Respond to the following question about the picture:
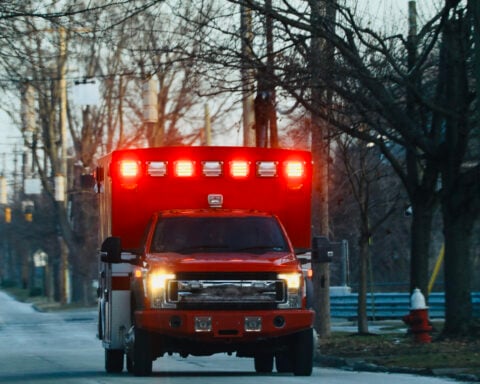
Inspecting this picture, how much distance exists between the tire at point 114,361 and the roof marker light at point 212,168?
A: 3132mm

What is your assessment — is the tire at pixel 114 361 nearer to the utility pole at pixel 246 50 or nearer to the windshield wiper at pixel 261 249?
the windshield wiper at pixel 261 249

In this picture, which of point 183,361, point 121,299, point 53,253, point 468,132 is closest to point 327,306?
point 183,361

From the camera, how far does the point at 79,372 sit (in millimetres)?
20828

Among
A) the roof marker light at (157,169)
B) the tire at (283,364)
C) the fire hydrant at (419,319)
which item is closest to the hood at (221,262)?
the roof marker light at (157,169)

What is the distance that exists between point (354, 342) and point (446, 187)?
12.3 feet

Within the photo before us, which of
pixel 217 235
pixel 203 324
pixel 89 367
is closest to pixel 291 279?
pixel 203 324

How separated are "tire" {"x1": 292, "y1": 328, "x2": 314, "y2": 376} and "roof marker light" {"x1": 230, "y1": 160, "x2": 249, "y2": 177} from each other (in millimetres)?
2416

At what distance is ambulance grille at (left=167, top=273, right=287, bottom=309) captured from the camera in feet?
55.9

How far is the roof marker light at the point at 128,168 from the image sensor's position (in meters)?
18.6

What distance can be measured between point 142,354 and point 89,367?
5.47m

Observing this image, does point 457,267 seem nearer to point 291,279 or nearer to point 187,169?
point 187,169

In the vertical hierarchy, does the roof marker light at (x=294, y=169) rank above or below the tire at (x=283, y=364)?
above

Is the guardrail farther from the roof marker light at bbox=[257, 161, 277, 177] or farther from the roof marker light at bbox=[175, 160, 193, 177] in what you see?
the roof marker light at bbox=[175, 160, 193, 177]

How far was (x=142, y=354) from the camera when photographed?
1762 centimetres
